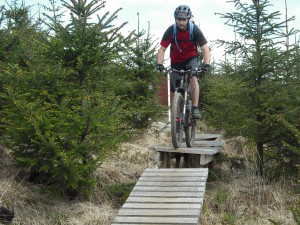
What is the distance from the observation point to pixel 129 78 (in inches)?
460

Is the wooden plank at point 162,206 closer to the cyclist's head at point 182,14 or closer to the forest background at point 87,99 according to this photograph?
the forest background at point 87,99

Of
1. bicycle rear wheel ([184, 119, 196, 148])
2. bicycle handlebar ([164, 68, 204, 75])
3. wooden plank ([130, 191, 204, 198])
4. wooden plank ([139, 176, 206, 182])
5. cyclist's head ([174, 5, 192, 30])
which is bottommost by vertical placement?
wooden plank ([130, 191, 204, 198])

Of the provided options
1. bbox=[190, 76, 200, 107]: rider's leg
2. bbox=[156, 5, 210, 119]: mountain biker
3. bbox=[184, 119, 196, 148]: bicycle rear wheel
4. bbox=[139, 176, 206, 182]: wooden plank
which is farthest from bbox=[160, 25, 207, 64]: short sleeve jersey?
bbox=[139, 176, 206, 182]: wooden plank

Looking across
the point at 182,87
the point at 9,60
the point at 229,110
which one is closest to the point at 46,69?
the point at 9,60

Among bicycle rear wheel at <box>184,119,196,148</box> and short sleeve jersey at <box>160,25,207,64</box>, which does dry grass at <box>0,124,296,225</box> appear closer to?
bicycle rear wheel at <box>184,119,196,148</box>

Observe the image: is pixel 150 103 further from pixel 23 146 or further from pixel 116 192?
pixel 23 146

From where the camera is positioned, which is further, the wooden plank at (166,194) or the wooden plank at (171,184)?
the wooden plank at (171,184)

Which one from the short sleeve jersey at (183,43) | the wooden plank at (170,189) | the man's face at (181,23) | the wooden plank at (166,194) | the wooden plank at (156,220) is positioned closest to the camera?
the wooden plank at (156,220)

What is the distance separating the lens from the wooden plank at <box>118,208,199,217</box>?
4.83 metres

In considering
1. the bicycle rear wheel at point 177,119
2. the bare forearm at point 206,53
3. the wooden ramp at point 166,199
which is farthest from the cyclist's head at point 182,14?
the wooden ramp at point 166,199

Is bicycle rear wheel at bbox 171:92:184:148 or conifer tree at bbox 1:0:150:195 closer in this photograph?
conifer tree at bbox 1:0:150:195

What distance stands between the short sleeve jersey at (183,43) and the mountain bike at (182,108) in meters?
0.27

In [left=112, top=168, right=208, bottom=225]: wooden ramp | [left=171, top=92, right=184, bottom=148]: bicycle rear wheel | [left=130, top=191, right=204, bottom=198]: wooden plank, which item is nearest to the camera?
[left=112, top=168, right=208, bottom=225]: wooden ramp

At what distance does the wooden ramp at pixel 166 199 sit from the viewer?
478 centimetres
